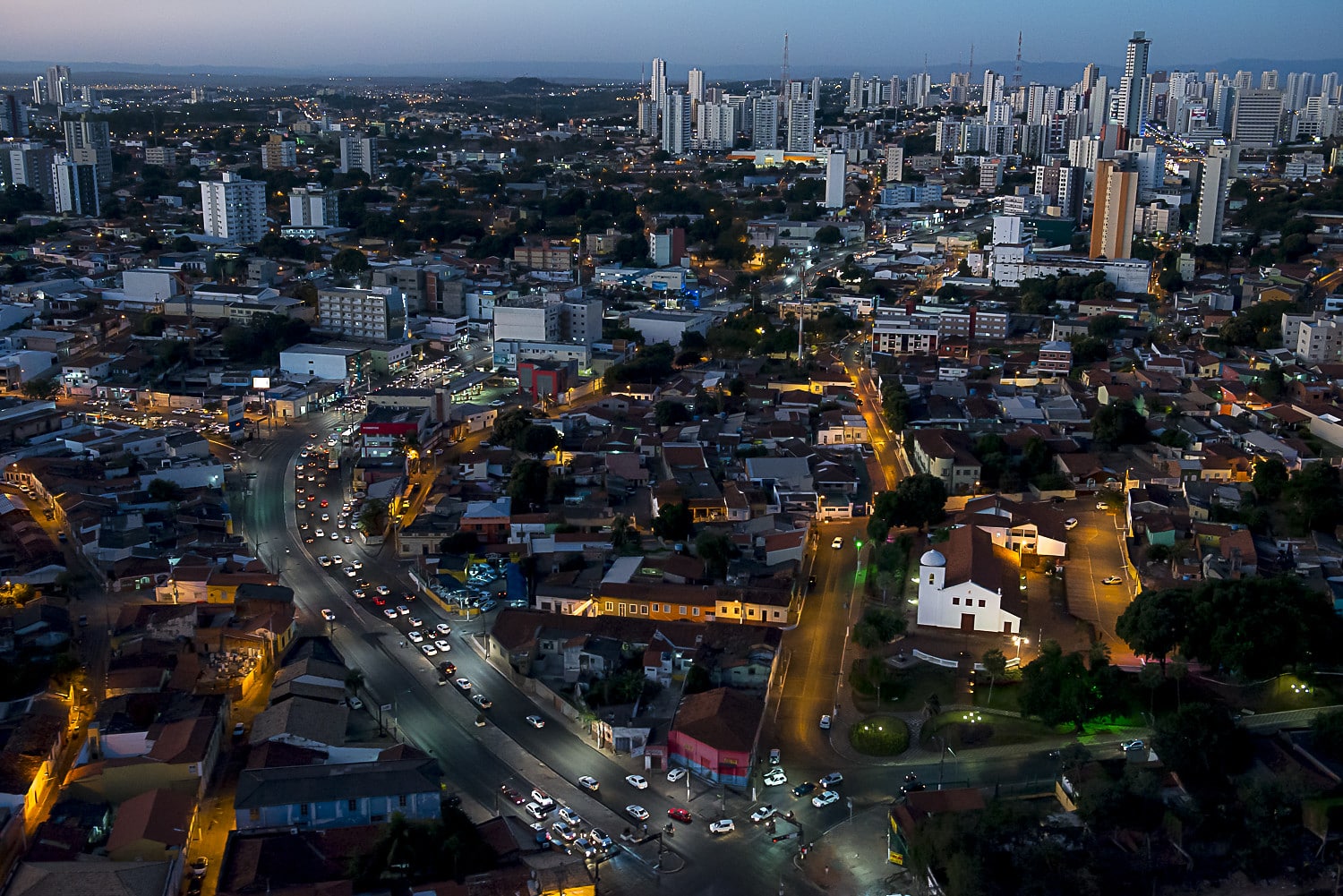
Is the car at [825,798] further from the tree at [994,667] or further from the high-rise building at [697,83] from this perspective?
the high-rise building at [697,83]

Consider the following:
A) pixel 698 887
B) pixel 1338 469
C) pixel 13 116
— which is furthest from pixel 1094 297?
pixel 13 116

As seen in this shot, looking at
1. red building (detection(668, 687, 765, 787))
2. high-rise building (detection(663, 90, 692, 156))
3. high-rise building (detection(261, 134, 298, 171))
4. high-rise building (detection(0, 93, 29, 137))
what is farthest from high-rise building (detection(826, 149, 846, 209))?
high-rise building (detection(0, 93, 29, 137))

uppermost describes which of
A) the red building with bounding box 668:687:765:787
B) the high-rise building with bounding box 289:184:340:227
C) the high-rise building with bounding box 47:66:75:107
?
the high-rise building with bounding box 47:66:75:107

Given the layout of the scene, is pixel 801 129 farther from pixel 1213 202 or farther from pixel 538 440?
pixel 538 440

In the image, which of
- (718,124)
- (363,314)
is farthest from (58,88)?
(363,314)

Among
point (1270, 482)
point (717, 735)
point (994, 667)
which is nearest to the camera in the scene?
point (717, 735)

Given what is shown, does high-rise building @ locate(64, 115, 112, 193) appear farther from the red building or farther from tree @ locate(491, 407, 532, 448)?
the red building
